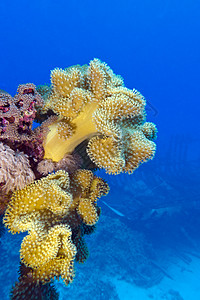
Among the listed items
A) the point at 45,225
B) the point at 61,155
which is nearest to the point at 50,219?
the point at 45,225

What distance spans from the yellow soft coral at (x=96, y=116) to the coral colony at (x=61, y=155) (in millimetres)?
13

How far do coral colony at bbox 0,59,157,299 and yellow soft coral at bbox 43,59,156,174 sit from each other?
0.04 ft

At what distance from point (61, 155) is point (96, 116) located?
85 cm

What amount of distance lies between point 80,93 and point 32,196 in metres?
1.46

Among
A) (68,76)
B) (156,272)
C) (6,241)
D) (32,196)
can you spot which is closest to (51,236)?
(32,196)

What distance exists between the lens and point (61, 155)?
10.8 ft

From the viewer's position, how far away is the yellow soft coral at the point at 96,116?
9.52 ft

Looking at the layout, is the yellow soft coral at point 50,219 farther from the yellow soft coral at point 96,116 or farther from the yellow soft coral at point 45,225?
the yellow soft coral at point 96,116

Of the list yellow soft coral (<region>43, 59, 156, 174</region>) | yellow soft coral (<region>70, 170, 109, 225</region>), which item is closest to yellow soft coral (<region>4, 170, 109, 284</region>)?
yellow soft coral (<region>70, 170, 109, 225</region>)

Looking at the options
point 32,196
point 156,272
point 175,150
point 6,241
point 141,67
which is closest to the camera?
point 32,196

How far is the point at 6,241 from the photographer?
12.6 metres

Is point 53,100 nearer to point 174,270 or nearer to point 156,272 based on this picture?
point 156,272

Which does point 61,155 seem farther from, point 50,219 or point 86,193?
point 50,219

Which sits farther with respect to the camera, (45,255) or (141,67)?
(141,67)
